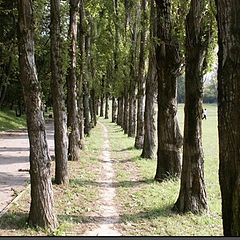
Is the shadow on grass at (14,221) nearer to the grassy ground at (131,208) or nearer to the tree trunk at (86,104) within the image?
the grassy ground at (131,208)

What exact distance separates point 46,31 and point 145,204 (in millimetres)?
25859

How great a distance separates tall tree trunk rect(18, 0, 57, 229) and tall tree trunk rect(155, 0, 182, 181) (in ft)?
15.5

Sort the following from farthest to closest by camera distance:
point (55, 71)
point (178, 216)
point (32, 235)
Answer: point (55, 71), point (178, 216), point (32, 235)

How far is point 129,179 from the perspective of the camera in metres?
14.0

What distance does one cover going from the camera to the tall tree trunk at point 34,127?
8.30 meters

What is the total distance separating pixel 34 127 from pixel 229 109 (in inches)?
153

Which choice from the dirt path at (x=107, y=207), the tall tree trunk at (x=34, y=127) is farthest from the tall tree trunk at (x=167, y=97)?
the tall tree trunk at (x=34, y=127)

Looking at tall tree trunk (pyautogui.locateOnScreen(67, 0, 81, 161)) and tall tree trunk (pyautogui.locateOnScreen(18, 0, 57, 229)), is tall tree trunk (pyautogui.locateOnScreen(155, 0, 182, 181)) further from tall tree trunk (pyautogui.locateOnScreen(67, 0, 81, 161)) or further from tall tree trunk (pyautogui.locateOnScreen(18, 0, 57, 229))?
tall tree trunk (pyautogui.locateOnScreen(18, 0, 57, 229))

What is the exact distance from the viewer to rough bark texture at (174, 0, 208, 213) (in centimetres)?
977

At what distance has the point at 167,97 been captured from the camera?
512 inches

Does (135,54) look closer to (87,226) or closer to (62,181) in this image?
(62,181)

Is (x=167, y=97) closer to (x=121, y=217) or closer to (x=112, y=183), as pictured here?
(x=112, y=183)

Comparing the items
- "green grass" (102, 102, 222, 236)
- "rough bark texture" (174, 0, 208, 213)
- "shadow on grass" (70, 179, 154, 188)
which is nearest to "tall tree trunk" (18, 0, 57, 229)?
"green grass" (102, 102, 222, 236)

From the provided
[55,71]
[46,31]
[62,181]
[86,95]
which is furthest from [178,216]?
[46,31]
